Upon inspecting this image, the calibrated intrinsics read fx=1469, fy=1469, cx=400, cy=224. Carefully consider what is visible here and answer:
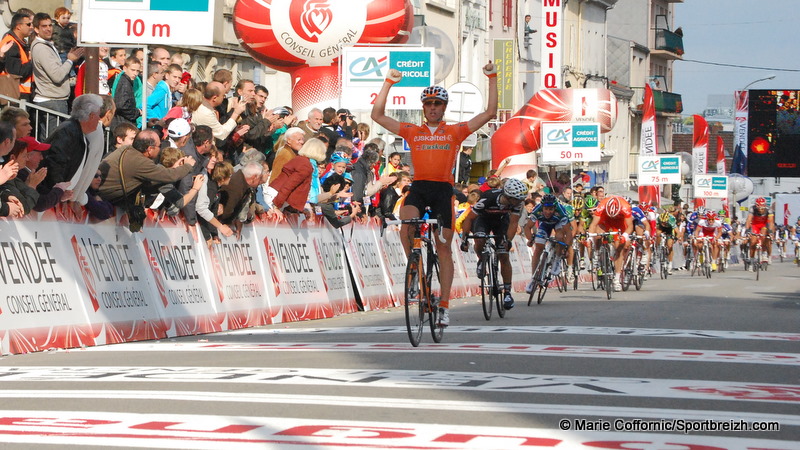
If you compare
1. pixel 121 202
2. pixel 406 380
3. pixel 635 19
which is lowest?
pixel 406 380

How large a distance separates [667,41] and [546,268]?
8318 cm

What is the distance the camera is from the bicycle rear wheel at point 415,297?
12469 millimetres

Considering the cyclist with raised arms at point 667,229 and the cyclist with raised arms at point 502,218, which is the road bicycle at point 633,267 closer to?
the cyclist with raised arms at point 502,218

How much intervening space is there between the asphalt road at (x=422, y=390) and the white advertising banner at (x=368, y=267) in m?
5.31

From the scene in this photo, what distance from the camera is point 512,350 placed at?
465 inches

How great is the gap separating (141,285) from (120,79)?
3795 millimetres

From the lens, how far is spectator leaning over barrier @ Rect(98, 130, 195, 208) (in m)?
13.9

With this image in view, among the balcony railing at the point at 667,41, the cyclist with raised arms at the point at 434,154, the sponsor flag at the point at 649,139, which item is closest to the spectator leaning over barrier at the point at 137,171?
the cyclist with raised arms at the point at 434,154

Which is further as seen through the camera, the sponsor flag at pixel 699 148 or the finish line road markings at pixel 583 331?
the sponsor flag at pixel 699 148

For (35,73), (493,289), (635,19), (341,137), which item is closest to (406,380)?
(493,289)

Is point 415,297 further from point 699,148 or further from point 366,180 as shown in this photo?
point 699,148

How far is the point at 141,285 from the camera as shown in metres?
14.1

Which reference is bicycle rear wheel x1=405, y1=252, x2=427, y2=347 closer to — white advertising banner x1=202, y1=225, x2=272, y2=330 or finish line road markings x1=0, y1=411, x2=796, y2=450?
white advertising banner x1=202, y1=225, x2=272, y2=330

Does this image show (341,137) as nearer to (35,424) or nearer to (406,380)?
(406,380)
